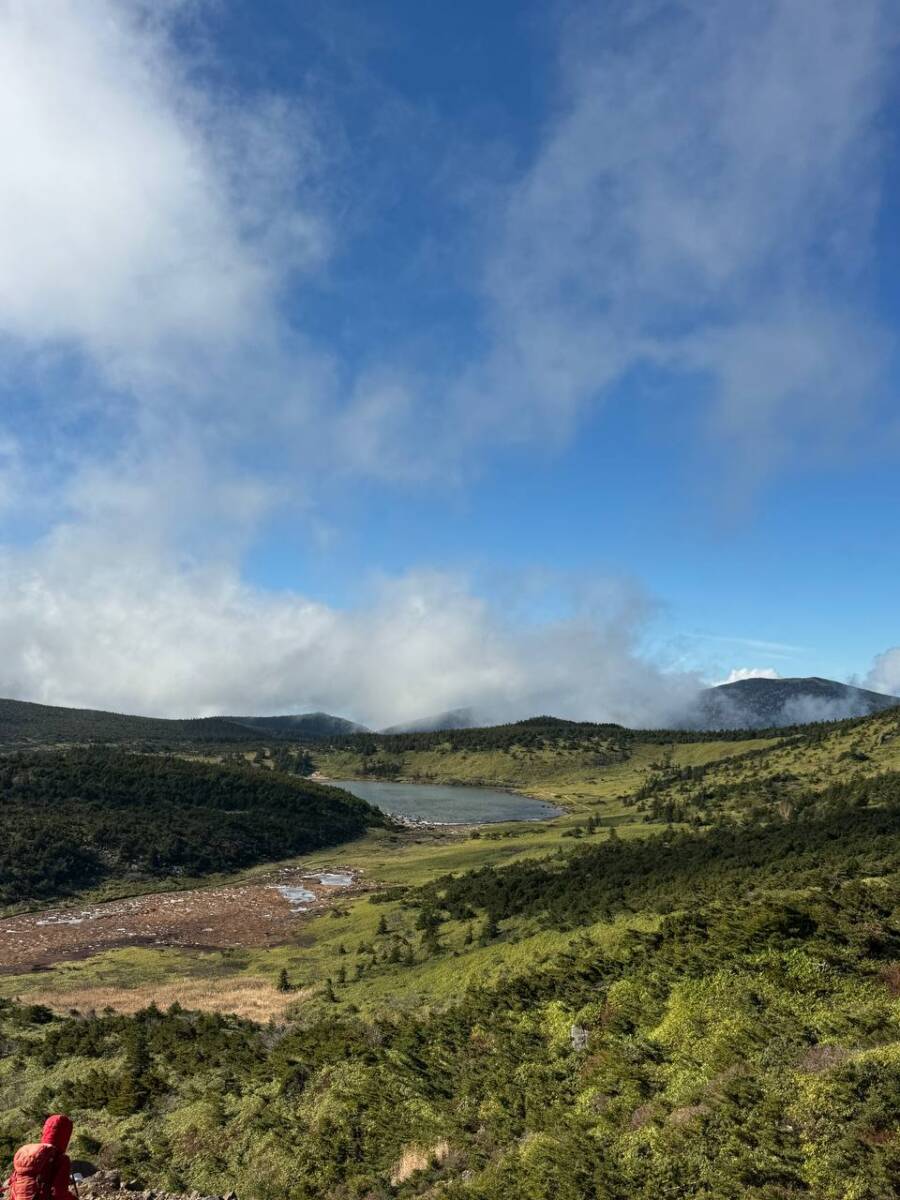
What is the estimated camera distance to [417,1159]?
50.3 feet

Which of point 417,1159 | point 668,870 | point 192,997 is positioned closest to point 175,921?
point 192,997

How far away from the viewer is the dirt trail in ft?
171

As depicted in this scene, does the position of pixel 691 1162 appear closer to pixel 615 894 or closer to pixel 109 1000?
pixel 615 894

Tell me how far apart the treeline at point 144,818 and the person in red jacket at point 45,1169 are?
75.2m

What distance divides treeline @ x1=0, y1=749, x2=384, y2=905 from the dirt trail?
31.7 ft

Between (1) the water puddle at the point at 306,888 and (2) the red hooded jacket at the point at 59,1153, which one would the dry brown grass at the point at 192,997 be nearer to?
(2) the red hooded jacket at the point at 59,1153

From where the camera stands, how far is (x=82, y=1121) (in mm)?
20219

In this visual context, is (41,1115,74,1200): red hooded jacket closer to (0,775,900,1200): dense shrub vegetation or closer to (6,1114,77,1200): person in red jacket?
(6,1114,77,1200): person in red jacket

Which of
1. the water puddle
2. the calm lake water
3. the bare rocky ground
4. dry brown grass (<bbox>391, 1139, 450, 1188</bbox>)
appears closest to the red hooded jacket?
dry brown grass (<bbox>391, 1139, 450, 1188</bbox>)

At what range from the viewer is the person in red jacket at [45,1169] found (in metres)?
8.44

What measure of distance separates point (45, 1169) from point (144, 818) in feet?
331

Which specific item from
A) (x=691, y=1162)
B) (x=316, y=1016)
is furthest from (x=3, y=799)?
(x=691, y=1162)

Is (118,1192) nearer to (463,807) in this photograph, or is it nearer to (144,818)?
(144,818)

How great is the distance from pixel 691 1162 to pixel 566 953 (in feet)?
40.2
